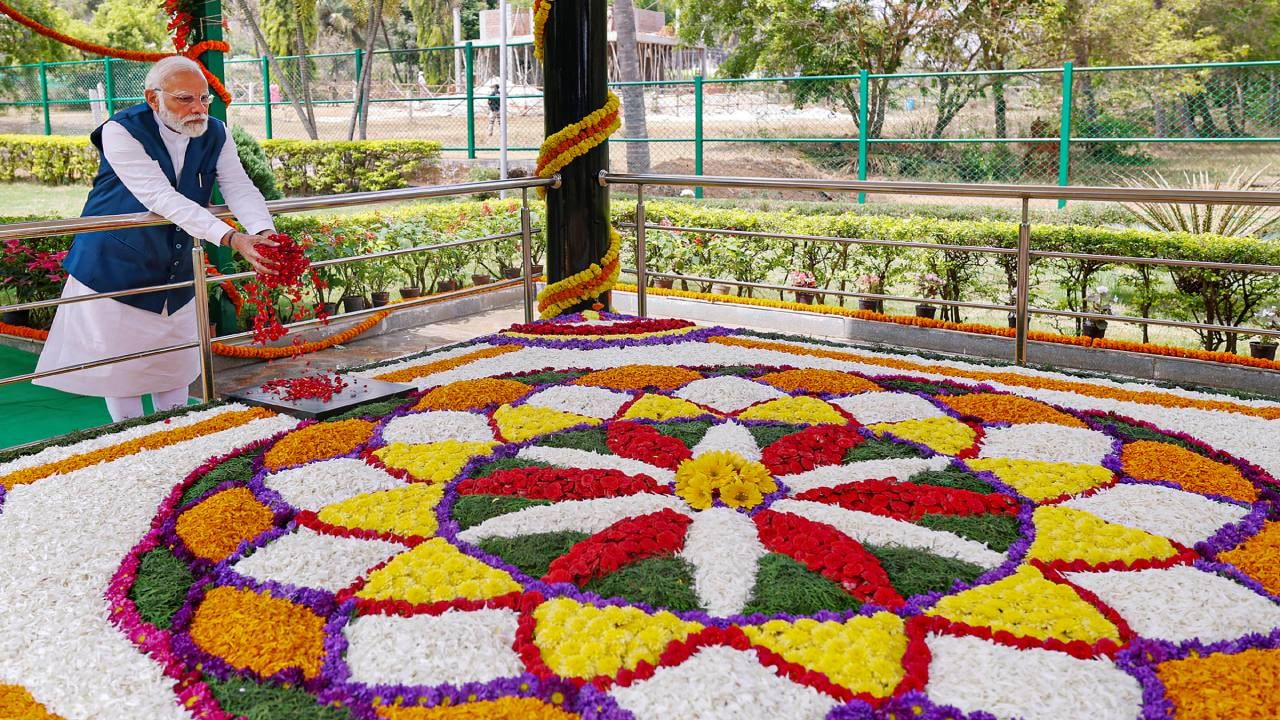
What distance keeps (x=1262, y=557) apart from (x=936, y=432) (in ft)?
3.26

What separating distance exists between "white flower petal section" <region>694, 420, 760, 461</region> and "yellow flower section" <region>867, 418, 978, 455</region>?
37cm

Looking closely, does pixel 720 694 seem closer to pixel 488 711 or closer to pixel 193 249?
pixel 488 711

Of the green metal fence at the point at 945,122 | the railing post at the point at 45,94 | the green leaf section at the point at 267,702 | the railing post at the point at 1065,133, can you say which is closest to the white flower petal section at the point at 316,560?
the green leaf section at the point at 267,702

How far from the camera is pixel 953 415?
3.32 metres

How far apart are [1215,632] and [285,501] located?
1968 millimetres

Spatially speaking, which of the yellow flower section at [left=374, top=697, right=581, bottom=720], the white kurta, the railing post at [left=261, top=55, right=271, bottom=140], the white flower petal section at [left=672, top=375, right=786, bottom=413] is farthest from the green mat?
the railing post at [left=261, top=55, right=271, bottom=140]

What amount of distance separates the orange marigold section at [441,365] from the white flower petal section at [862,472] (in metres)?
1.68

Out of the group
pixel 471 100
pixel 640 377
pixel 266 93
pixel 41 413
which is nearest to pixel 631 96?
pixel 471 100

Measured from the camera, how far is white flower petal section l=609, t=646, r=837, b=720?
65.6 inches

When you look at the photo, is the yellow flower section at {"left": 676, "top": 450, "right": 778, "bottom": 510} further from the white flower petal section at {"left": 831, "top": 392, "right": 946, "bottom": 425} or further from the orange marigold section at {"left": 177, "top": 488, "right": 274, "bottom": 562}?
the orange marigold section at {"left": 177, "top": 488, "right": 274, "bottom": 562}

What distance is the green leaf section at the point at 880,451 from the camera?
2.91 metres

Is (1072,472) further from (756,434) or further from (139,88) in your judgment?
(139,88)

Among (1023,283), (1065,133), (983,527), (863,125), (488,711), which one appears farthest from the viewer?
(863,125)

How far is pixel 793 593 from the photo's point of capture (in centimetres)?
208
